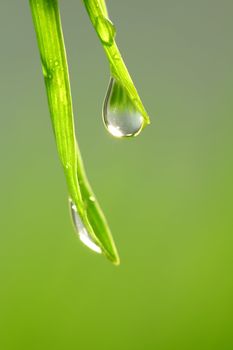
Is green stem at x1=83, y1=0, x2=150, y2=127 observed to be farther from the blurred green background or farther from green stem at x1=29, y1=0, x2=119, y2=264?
the blurred green background

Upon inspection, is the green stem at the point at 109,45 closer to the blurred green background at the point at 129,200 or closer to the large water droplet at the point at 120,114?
the large water droplet at the point at 120,114

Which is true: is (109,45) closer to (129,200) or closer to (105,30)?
(105,30)

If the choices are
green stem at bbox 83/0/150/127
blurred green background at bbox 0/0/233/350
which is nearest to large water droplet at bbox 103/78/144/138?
green stem at bbox 83/0/150/127

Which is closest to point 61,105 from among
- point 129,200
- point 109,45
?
point 109,45

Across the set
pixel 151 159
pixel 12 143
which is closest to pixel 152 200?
pixel 151 159

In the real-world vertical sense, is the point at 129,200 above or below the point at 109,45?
above
